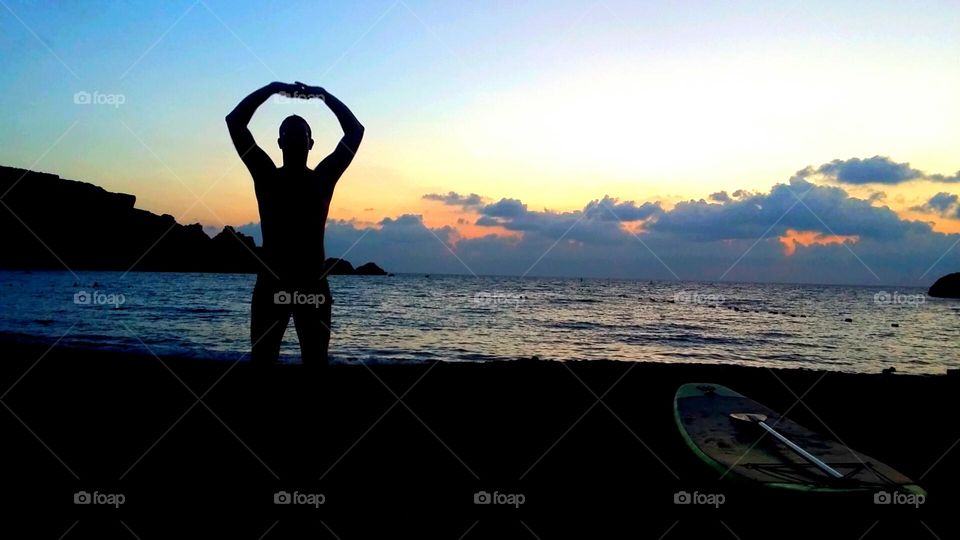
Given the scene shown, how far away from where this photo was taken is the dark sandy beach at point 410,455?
4.07 meters

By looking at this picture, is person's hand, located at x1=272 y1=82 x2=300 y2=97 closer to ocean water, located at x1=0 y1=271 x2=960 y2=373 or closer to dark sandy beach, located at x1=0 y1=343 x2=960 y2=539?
dark sandy beach, located at x1=0 y1=343 x2=960 y2=539

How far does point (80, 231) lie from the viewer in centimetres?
7981

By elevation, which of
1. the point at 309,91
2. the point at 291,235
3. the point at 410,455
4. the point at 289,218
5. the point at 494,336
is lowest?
the point at 494,336

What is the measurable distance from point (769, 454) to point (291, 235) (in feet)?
16.2

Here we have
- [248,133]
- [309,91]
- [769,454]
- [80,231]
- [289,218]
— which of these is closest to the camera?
[248,133]

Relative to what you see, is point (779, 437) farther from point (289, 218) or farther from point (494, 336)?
point (494, 336)

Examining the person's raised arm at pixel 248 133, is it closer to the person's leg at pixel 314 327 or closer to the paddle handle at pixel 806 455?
the person's leg at pixel 314 327

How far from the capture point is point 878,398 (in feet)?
31.0

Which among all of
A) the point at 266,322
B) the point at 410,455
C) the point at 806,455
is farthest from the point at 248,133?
the point at 806,455

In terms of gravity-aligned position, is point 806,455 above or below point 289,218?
below

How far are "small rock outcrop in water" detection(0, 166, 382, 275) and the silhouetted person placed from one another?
61.1 m

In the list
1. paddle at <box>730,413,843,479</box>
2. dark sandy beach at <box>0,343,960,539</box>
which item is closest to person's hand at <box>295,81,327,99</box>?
dark sandy beach at <box>0,343,960,539</box>

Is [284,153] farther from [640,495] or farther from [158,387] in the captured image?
[158,387]

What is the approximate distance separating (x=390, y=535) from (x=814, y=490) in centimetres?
335
